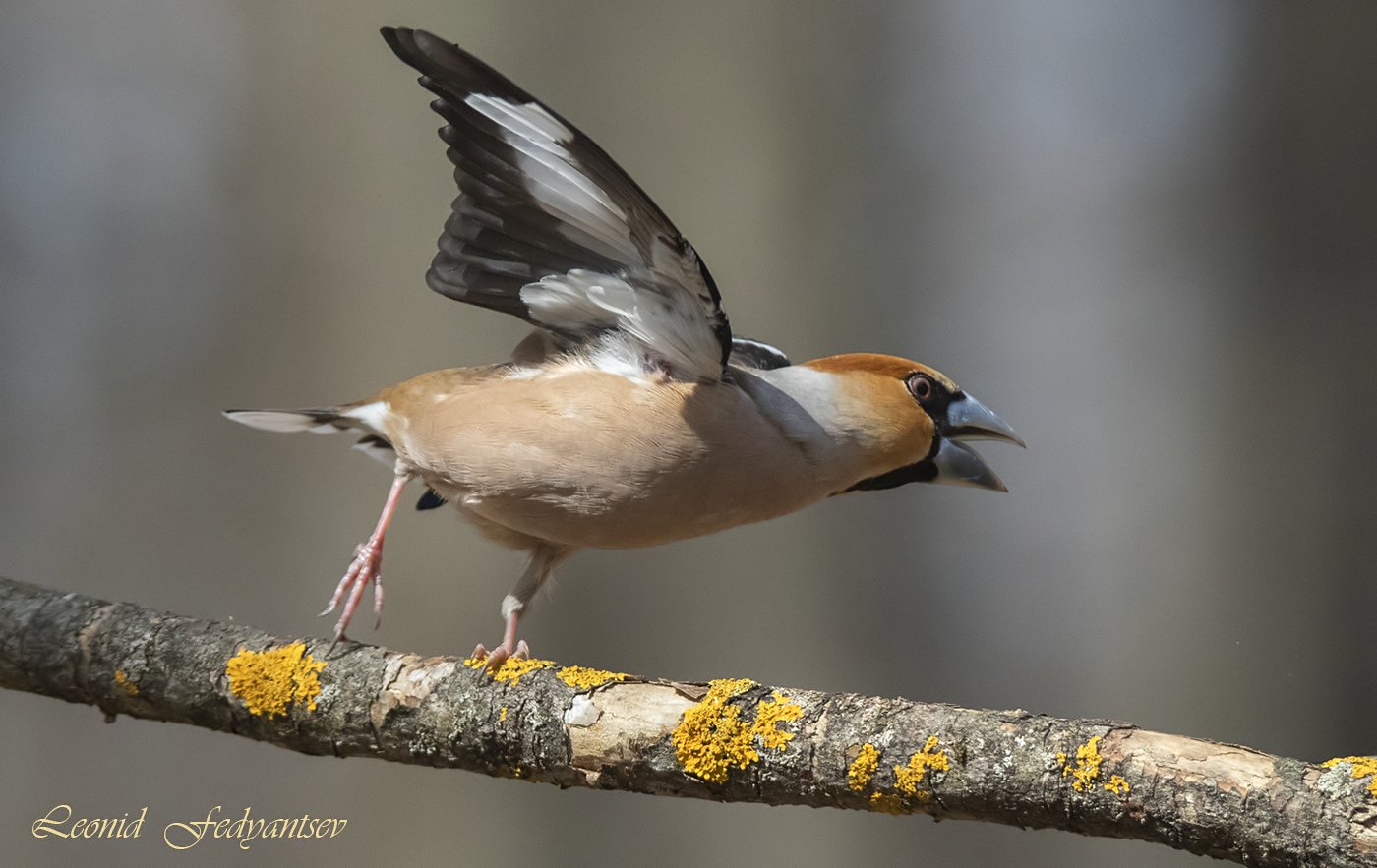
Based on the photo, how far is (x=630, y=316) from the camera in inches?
66.8

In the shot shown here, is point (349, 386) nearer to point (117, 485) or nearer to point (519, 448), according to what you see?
point (117, 485)

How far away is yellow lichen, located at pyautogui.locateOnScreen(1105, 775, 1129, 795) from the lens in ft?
3.64

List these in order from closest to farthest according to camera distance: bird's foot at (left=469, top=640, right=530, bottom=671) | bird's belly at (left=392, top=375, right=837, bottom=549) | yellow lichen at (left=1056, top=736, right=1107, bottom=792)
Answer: yellow lichen at (left=1056, top=736, right=1107, bottom=792)
bird's foot at (left=469, top=640, right=530, bottom=671)
bird's belly at (left=392, top=375, right=837, bottom=549)

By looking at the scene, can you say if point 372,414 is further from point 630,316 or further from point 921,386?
point 921,386

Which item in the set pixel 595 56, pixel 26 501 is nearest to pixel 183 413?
pixel 26 501

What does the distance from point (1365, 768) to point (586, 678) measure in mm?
902

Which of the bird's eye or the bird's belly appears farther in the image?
the bird's eye

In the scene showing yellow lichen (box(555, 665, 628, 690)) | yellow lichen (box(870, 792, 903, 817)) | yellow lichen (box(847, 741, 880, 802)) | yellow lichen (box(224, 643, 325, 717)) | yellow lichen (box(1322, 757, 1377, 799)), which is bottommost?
yellow lichen (box(224, 643, 325, 717))

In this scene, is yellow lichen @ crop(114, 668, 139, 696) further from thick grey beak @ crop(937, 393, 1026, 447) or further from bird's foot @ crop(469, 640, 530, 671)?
thick grey beak @ crop(937, 393, 1026, 447)

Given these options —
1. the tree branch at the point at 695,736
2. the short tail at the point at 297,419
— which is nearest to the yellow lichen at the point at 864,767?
the tree branch at the point at 695,736

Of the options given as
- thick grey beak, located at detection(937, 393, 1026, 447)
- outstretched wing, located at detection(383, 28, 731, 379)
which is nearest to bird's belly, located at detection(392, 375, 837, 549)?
outstretched wing, located at detection(383, 28, 731, 379)

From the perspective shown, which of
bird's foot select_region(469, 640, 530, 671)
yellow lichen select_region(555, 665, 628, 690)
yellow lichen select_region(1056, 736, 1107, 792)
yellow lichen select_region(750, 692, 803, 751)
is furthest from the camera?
bird's foot select_region(469, 640, 530, 671)

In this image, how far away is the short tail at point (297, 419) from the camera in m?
2.00

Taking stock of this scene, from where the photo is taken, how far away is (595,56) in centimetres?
390
